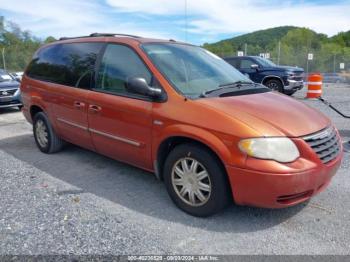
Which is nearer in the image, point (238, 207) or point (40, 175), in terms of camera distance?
point (238, 207)

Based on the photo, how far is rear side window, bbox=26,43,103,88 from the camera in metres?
4.56

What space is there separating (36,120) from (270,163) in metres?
4.24

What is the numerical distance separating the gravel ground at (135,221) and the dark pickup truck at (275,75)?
9.25m

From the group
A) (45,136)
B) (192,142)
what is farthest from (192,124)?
(45,136)

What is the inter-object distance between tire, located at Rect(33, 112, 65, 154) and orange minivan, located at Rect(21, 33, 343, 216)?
410mm

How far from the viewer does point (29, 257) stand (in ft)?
9.15

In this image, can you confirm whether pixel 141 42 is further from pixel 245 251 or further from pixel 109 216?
pixel 245 251

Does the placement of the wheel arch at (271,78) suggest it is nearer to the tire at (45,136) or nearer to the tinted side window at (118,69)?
the tire at (45,136)

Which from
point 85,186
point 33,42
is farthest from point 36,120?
point 33,42

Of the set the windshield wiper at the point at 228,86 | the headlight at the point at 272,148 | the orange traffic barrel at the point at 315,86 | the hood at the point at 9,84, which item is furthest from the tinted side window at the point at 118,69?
the hood at the point at 9,84

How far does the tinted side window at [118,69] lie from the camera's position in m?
3.90

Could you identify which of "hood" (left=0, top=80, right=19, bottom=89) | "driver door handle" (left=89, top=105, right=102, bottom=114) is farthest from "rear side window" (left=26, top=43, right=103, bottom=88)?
"hood" (left=0, top=80, right=19, bottom=89)

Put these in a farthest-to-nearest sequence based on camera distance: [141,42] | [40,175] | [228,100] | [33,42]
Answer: [33,42] → [40,175] → [141,42] → [228,100]

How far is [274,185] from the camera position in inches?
114
